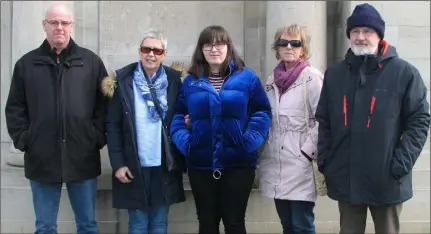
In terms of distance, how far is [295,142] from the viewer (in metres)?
3.82

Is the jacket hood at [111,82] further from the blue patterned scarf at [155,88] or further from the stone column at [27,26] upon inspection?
the stone column at [27,26]

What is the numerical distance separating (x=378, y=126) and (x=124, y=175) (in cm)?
178

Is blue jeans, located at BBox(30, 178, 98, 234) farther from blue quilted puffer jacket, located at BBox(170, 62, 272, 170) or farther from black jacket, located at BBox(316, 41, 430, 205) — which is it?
black jacket, located at BBox(316, 41, 430, 205)

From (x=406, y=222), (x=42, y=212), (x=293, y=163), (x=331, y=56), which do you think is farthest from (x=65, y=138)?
(x=406, y=222)

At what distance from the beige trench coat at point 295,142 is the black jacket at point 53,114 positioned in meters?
1.35

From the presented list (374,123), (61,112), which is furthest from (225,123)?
(61,112)

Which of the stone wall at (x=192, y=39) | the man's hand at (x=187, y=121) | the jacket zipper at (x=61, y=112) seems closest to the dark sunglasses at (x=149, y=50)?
the man's hand at (x=187, y=121)

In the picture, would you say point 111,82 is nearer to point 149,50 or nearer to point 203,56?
point 149,50

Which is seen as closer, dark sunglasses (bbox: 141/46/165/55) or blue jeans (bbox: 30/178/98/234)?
dark sunglasses (bbox: 141/46/165/55)

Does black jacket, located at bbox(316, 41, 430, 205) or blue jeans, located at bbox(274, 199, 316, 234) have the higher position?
black jacket, located at bbox(316, 41, 430, 205)

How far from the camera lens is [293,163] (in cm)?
382

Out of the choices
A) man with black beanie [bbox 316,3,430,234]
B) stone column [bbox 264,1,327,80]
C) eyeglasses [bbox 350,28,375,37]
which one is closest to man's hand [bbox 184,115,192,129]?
man with black beanie [bbox 316,3,430,234]

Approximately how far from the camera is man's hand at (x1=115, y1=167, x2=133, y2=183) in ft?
12.8

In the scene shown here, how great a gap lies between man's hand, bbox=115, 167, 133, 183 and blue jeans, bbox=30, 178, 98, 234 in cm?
27
